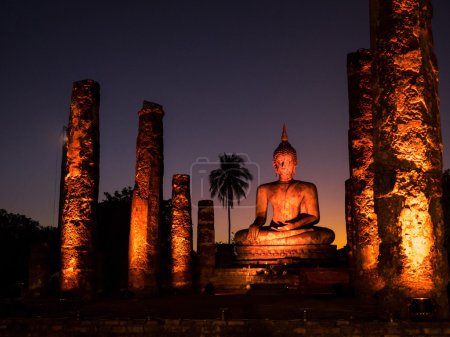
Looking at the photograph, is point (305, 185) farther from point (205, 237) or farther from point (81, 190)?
point (81, 190)

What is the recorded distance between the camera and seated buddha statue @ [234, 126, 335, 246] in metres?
16.7

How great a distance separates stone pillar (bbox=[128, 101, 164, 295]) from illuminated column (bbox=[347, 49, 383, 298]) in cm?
670

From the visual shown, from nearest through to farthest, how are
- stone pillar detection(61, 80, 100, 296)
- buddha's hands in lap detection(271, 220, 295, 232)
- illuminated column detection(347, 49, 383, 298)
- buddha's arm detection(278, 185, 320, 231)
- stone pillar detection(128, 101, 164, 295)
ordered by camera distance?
illuminated column detection(347, 49, 383, 298) → stone pillar detection(61, 80, 100, 296) → stone pillar detection(128, 101, 164, 295) → buddha's hands in lap detection(271, 220, 295, 232) → buddha's arm detection(278, 185, 320, 231)

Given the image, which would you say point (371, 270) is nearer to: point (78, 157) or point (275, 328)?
point (275, 328)

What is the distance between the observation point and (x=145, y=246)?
1642 centimetres

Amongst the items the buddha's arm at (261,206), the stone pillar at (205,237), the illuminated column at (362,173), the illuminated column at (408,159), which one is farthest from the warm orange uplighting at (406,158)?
the stone pillar at (205,237)

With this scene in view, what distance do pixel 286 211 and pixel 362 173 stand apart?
6899 millimetres

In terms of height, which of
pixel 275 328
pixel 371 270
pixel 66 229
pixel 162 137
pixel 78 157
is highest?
pixel 162 137

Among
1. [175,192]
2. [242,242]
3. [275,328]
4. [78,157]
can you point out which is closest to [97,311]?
[275,328]

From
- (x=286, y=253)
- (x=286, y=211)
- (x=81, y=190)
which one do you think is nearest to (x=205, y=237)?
(x=286, y=211)

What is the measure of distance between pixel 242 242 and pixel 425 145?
9811mm

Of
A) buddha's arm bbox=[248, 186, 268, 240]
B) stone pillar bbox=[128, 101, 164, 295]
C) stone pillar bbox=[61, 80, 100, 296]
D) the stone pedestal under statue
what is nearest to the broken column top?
stone pillar bbox=[128, 101, 164, 295]

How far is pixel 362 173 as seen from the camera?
11664 mm

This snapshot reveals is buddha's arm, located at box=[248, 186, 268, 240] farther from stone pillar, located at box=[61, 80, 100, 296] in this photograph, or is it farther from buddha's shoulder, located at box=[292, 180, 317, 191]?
stone pillar, located at box=[61, 80, 100, 296]
